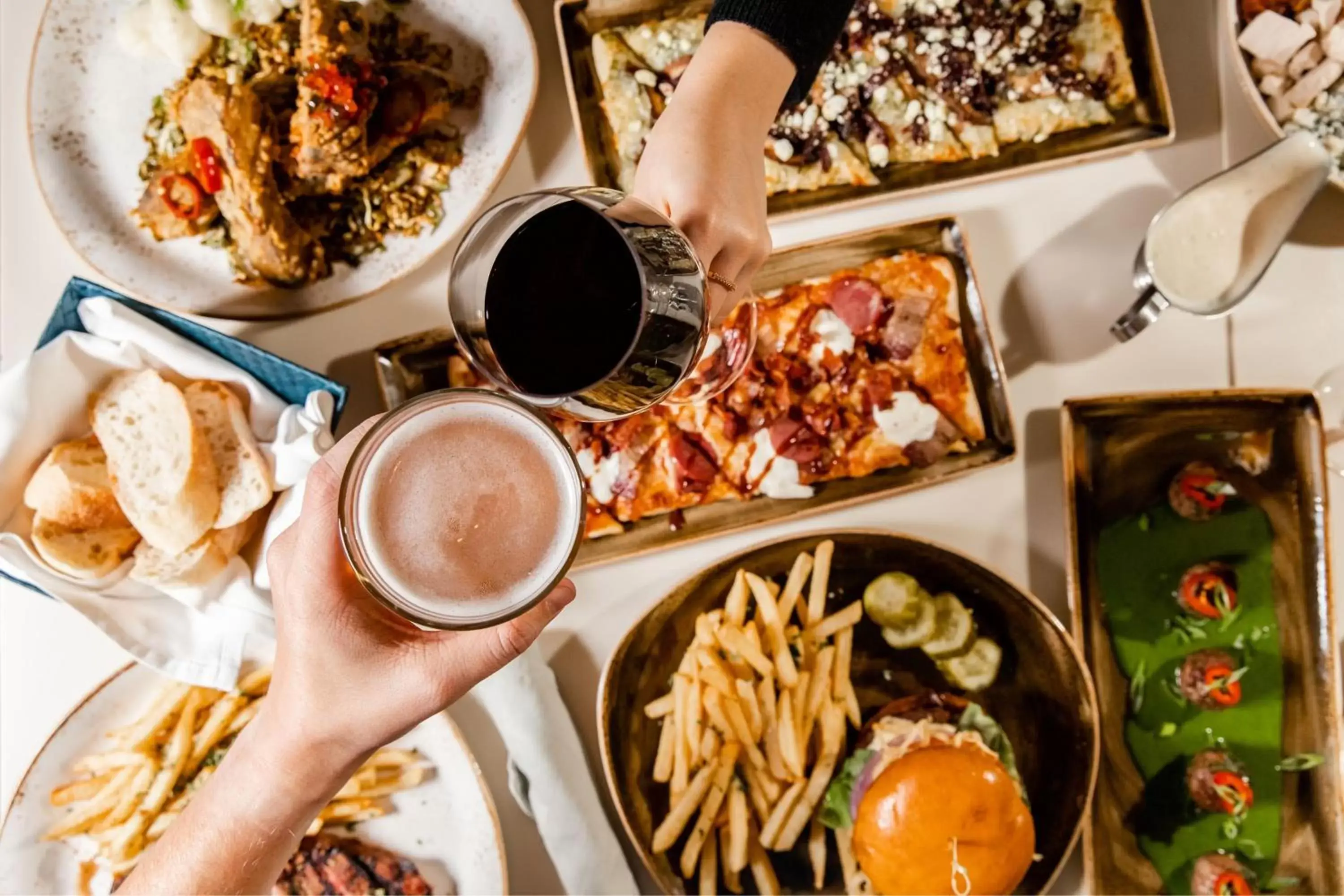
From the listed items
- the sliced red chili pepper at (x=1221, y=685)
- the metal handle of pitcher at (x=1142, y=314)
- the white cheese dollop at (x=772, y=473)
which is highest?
the metal handle of pitcher at (x=1142, y=314)

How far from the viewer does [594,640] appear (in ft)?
7.16

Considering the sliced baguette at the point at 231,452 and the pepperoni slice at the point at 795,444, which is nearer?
the sliced baguette at the point at 231,452

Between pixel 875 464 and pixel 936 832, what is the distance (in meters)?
0.79

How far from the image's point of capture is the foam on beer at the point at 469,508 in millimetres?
1139

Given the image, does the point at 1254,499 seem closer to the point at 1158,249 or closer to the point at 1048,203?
the point at 1158,249

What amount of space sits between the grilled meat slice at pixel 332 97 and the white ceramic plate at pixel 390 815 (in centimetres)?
122

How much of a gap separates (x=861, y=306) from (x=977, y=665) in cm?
90

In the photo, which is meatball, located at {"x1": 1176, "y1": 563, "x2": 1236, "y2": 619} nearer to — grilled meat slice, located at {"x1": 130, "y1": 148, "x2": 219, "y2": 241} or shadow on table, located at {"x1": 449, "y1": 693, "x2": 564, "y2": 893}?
shadow on table, located at {"x1": 449, "y1": 693, "x2": 564, "y2": 893}

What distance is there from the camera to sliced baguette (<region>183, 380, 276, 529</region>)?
1869mm

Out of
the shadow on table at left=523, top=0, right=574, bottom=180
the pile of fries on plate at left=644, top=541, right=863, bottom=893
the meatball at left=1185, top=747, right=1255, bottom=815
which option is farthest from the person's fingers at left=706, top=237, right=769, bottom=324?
the meatball at left=1185, top=747, right=1255, bottom=815

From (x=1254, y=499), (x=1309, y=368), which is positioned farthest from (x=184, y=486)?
(x=1309, y=368)

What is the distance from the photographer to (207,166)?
195 centimetres

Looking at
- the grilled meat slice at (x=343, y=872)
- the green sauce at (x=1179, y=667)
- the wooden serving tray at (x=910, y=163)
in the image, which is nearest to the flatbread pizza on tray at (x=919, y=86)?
the wooden serving tray at (x=910, y=163)

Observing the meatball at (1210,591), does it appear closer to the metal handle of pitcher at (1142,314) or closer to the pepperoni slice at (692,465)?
the metal handle of pitcher at (1142,314)
